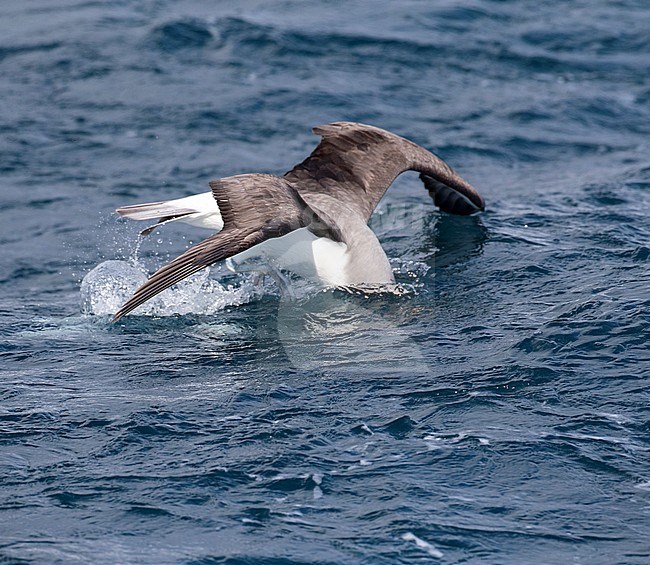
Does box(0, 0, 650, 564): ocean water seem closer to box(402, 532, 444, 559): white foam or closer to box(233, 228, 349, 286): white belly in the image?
box(402, 532, 444, 559): white foam

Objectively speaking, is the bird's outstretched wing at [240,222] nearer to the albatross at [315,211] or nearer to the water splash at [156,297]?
the albatross at [315,211]

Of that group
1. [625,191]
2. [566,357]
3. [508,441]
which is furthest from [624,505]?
A: [625,191]

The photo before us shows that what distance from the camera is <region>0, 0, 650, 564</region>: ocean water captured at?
6969mm

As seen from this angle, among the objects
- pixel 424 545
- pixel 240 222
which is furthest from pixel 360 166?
pixel 424 545

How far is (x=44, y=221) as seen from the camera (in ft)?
44.0

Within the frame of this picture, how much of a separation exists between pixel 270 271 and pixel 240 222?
1.53m

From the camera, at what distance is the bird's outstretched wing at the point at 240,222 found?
8.65 m

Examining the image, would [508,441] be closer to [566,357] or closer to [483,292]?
[566,357]

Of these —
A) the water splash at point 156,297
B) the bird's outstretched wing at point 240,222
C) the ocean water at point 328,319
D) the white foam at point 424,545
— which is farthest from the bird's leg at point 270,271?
the white foam at point 424,545

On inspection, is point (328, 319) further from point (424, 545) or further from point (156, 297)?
point (424, 545)

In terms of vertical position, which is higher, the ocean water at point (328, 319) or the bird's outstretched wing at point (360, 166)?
the bird's outstretched wing at point (360, 166)

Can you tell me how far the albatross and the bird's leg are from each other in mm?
19

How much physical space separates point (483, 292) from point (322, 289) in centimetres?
154

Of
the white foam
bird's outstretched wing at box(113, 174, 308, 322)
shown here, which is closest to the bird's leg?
bird's outstretched wing at box(113, 174, 308, 322)
